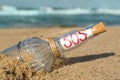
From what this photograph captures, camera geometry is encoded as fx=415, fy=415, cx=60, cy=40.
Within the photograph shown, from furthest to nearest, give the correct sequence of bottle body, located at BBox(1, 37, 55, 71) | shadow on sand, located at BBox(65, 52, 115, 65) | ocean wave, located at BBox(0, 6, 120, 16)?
ocean wave, located at BBox(0, 6, 120, 16) < shadow on sand, located at BBox(65, 52, 115, 65) < bottle body, located at BBox(1, 37, 55, 71)

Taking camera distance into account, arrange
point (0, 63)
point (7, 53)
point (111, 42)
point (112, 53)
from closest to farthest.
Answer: point (0, 63) → point (7, 53) → point (112, 53) → point (111, 42)

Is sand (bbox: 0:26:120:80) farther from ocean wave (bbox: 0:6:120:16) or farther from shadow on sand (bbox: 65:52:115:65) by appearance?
ocean wave (bbox: 0:6:120:16)

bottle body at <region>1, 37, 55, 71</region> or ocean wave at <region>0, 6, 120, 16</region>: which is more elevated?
bottle body at <region>1, 37, 55, 71</region>

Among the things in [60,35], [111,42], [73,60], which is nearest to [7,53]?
[60,35]

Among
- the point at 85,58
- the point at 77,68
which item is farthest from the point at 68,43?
the point at 85,58

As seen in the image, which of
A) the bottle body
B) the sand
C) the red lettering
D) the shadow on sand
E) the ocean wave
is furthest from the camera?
the ocean wave

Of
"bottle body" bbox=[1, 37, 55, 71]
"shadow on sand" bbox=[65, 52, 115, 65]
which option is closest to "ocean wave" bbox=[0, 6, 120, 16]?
"shadow on sand" bbox=[65, 52, 115, 65]

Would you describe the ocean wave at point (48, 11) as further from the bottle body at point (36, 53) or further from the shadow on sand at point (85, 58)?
the bottle body at point (36, 53)

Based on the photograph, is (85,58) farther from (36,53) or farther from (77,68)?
(36,53)

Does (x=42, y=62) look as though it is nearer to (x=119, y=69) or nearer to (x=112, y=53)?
(x=119, y=69)

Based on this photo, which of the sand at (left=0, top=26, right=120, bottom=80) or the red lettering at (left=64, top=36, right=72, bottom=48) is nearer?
the sand at (left=0, top=26, right=120, bottom=80)

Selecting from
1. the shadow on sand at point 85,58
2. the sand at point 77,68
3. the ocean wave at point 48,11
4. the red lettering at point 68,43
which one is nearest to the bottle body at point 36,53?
the sand at point 77,68
